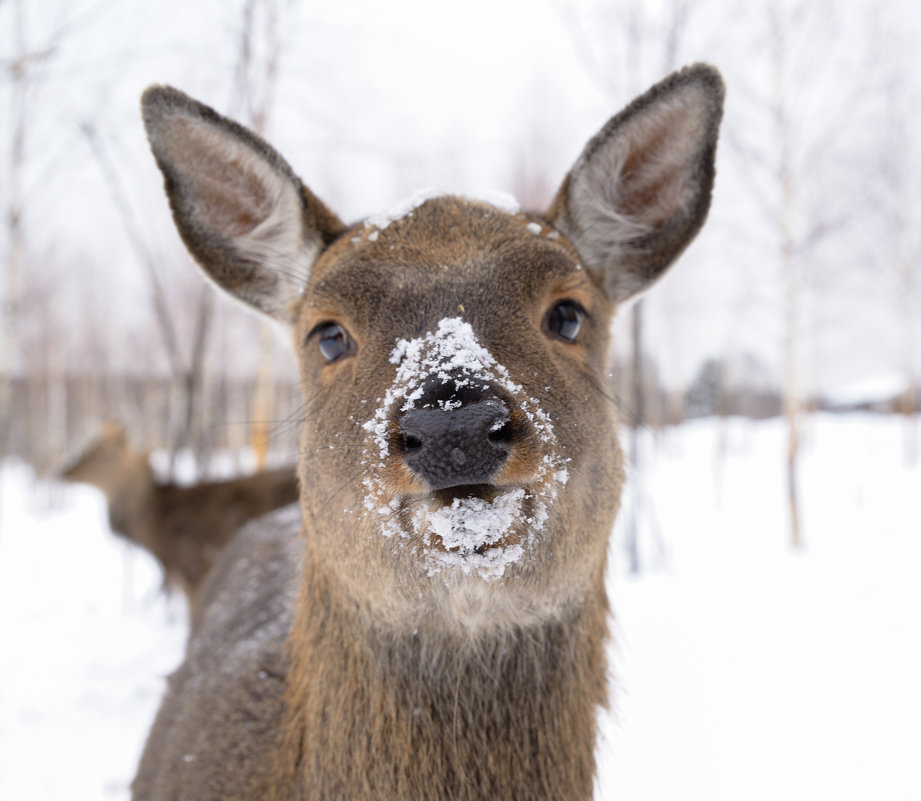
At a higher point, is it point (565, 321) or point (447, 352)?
point (565, 321)

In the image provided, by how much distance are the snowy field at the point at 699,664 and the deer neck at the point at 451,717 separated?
1.28 ft

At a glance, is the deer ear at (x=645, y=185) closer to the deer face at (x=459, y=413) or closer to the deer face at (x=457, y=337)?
the deer face at (x=457, y=337)

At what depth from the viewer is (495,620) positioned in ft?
5.28

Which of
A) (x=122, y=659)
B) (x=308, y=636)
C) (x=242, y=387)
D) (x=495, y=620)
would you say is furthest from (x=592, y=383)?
(x=242, y=387)

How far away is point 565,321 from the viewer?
1985mm

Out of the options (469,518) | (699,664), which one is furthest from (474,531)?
(699,664)

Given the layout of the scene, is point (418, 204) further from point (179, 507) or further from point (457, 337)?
point (179, 507)

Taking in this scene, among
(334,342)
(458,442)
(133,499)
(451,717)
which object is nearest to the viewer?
(458,442)

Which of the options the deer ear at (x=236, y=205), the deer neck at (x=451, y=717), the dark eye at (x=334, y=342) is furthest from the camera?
the deer ear at (x=236, y=205)

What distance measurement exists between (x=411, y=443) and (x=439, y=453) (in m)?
0.09

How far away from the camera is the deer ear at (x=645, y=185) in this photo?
7.13ft

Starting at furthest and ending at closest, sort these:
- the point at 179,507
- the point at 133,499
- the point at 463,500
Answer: the point at 133,499, the point at 179,507, the point at 463,500

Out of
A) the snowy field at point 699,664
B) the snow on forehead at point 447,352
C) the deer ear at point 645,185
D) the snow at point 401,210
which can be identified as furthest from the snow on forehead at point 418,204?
the snowy field at point 699,664

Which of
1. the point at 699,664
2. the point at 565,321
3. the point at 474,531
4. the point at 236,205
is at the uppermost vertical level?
the point at 236,205
